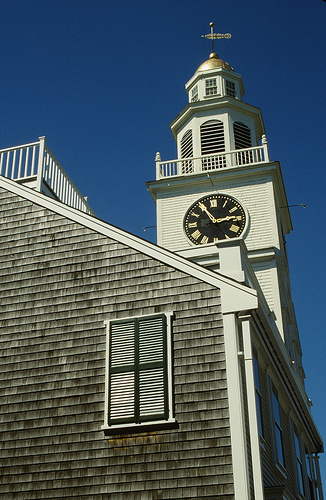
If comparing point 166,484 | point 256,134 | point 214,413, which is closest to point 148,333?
point 214,413

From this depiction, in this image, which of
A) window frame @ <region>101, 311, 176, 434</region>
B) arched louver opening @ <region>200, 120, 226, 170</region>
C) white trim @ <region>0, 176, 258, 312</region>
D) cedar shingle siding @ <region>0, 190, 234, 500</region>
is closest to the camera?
cedar shingle siding @ <region>0, 190, 234, 500</region>

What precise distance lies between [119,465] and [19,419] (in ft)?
6.80

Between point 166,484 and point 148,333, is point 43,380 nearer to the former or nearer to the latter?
point 148,333

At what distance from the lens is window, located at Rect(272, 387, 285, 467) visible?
501 inches

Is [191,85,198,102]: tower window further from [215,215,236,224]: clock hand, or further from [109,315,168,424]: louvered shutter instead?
[109,315,168,424]: louvered shutter

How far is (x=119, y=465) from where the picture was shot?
991cm

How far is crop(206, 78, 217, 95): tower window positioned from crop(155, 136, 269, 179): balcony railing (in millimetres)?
4356

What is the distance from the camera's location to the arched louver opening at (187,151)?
26334 mm

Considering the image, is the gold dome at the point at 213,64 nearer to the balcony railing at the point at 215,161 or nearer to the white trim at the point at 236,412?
the balcony railing at the point at 215,161

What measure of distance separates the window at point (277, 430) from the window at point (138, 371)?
3.53m

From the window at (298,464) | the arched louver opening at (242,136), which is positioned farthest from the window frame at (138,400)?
the arched louver opening at (242,136)

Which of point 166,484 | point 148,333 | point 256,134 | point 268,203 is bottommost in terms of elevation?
point 166,484

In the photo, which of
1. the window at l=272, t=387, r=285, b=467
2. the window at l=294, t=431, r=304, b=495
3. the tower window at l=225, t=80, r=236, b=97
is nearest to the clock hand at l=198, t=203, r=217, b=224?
the tower window at l=225, t=80, r=236, b=97

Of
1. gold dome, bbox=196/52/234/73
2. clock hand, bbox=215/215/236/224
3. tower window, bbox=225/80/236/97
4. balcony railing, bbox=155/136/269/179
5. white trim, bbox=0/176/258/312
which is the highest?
gold dome, bbox=196/52/234/73
